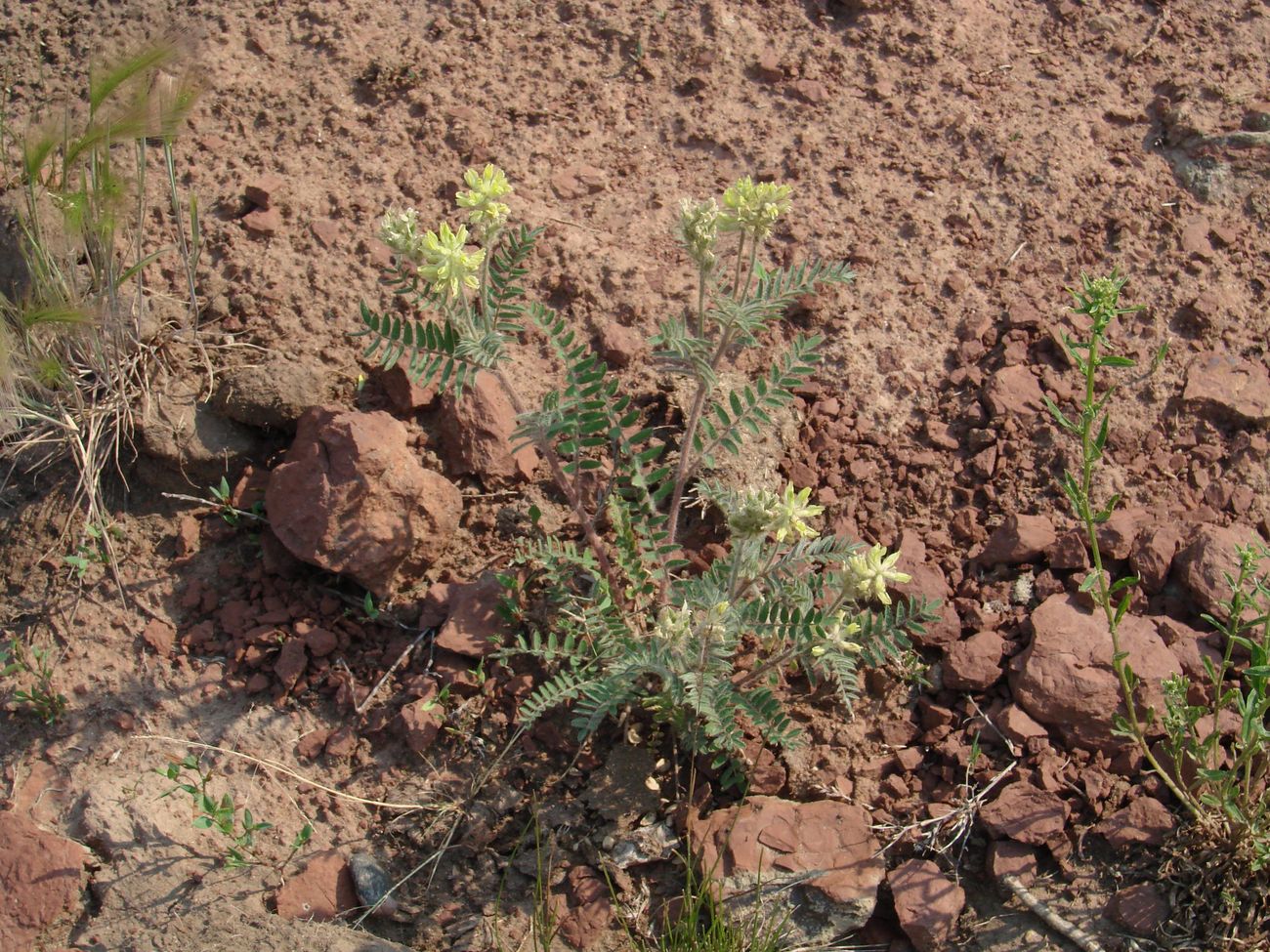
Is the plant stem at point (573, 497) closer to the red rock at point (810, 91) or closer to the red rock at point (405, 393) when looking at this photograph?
the red rock at point (405, 393)

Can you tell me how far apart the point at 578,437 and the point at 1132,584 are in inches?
64.4

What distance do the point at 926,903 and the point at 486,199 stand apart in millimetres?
2009

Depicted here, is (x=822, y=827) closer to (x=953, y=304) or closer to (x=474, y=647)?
(x=474, y=647)

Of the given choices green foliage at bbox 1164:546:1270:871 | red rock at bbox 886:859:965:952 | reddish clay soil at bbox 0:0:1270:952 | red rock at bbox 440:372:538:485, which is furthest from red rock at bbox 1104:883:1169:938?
red rock at bbox 440:372:538:485

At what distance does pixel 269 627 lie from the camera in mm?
3162

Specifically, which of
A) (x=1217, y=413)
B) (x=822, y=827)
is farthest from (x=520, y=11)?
(x=822, y=827)

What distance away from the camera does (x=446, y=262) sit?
250 cm

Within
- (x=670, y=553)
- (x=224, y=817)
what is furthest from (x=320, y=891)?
(x=670, y=553)

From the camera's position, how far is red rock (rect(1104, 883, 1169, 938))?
8.68ft

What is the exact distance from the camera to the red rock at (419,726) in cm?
300

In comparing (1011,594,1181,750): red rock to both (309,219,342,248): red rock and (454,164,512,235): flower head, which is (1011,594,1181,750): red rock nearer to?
(454,164,512,235): flower head

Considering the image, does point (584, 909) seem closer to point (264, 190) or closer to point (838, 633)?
point (838, 633)

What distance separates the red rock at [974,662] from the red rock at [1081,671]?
0.19 feet

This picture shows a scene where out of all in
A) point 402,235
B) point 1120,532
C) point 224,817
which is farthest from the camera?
point 1120,532
